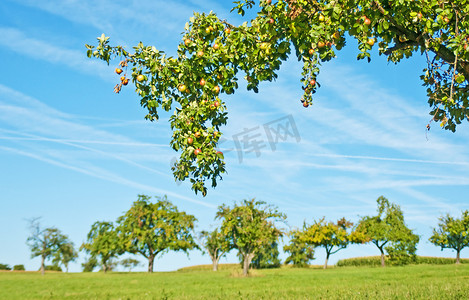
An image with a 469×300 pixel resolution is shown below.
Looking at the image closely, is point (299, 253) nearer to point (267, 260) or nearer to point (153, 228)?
point (267, 260)

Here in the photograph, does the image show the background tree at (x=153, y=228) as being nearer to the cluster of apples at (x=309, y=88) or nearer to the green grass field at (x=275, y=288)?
the green grass field at (x=275, y=288)

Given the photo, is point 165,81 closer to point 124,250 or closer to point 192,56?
point 192,56

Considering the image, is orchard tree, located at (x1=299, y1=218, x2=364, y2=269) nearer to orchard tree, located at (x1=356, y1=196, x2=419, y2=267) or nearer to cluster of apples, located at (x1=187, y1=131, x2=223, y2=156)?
orchard tree, located at (x1=356, y1=196, x2=419, y2=267)

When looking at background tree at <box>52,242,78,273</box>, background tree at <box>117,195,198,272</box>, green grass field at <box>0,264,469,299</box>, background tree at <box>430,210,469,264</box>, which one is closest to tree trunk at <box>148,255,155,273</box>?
background tree at <box>117,195,198,272</box>

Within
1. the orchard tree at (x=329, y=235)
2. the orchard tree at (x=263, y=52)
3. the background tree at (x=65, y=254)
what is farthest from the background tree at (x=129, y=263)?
the orchard tree at (x=263, y=52)

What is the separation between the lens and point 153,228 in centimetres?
6059

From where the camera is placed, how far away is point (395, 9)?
8.05m

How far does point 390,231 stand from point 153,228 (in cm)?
4179

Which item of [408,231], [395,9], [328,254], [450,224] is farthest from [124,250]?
[395,9]

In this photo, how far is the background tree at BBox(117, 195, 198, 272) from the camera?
59969mm

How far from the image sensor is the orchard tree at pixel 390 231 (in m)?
60.6

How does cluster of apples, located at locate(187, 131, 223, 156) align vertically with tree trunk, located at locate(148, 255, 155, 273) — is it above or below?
above

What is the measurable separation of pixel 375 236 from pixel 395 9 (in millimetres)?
61240

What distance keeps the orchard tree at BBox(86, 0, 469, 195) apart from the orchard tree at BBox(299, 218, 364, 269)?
5721 cm
